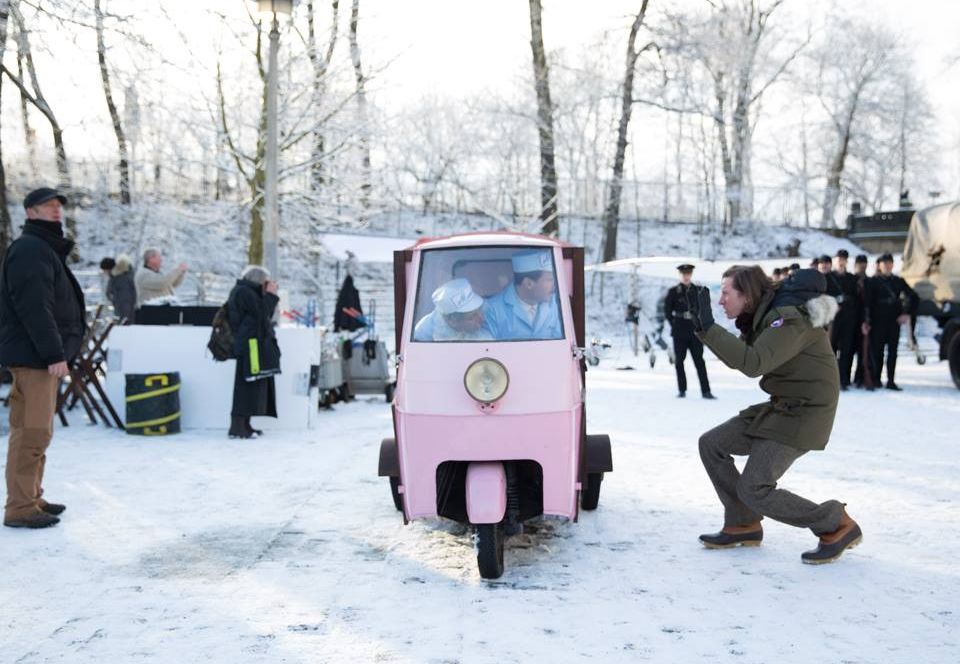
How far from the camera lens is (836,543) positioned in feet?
17.6

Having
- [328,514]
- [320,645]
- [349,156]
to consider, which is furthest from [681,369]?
[349,156]

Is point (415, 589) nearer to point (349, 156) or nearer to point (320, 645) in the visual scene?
point (320, 645)

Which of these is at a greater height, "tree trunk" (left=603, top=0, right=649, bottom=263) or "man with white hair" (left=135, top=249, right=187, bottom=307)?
"tree trunk" (left=603, top=0, right=649, bottom=263)

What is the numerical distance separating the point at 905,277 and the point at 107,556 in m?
14.0

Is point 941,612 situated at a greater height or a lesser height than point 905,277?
lesser

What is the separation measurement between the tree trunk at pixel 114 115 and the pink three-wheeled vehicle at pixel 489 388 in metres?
8.88

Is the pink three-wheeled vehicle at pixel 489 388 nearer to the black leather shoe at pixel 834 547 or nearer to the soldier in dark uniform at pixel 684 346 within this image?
the black leather shoe at pixel 834 547

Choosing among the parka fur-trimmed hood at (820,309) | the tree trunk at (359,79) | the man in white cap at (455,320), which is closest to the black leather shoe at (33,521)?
the man in white cap at (455,320)

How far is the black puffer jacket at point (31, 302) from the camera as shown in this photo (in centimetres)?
598

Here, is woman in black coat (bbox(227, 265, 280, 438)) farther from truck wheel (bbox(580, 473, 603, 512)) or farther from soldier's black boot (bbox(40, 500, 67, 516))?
truck wheel (bbox(580, 473, 603, 512))

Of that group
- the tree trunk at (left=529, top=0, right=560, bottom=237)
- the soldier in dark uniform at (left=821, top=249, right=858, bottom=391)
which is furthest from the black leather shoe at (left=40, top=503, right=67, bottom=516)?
the tree trunk at (left=529, top=0, right=560, bottom=237)

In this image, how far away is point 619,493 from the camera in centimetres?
732

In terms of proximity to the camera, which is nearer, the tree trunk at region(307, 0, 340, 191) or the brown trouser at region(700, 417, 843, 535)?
the brown trouser at region(700, 417, 843, 535)

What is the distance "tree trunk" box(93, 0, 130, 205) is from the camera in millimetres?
12548
